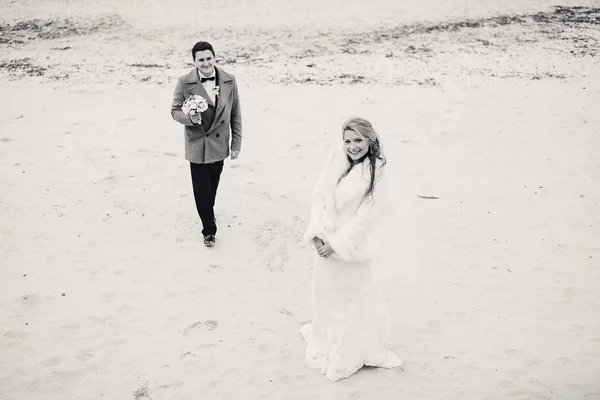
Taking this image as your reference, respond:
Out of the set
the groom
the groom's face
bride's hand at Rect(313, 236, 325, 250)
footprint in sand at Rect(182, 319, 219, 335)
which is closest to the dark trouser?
the groom

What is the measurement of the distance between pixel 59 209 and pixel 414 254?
15.8 ft

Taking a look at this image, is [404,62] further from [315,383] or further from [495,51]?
[315,383]

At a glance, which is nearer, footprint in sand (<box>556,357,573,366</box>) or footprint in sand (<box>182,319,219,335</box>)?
footprint in sand (<box>556,357,573,366</box>)

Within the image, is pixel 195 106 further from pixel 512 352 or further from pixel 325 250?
pixel 512 352

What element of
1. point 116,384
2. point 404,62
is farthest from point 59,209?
point 404,62

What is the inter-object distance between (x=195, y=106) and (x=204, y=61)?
1.50 ft

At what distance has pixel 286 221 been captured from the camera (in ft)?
22.9

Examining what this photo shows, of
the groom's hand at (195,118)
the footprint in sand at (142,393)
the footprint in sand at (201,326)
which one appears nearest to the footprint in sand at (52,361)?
the footprint in sand at (142,393)

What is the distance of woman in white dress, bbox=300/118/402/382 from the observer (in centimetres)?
403

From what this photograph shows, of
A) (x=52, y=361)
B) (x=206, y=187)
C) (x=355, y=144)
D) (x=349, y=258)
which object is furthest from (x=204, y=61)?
(x=52, y=361)

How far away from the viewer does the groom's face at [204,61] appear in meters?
5.54

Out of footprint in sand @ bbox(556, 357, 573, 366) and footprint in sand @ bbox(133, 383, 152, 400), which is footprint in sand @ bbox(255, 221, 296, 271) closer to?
footprint in sand @ bbox(133, 383, 152, 400)

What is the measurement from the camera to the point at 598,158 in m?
8.38

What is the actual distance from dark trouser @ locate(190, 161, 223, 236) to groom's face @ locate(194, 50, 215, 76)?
977 millimetres
